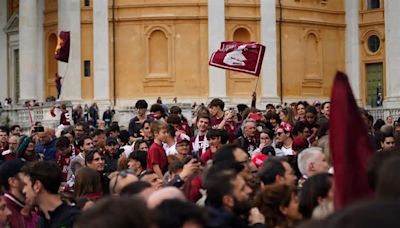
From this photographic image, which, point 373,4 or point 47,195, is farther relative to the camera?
point 373,4

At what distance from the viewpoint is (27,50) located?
5597 centimetres

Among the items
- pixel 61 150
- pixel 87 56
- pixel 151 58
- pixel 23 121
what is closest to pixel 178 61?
pixel 151 58

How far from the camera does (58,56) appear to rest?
51562 millimetres

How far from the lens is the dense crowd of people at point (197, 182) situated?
15.9ft

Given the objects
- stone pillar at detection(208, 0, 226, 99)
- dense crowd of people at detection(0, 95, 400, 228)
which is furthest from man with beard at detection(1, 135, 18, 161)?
stone pillar at detection(208, 0, 226, 99)

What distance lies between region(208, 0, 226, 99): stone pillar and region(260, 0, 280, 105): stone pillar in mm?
2277

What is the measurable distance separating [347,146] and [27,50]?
50835 millimetres

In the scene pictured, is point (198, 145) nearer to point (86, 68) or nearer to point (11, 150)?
point (11, 150)

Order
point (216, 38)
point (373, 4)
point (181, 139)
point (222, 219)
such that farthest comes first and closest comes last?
point (373, 4) → point (216, 38) → point (181, 139) → point (222, 219)

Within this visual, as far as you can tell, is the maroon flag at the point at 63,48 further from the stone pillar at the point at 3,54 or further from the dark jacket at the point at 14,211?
the dark jacket at the point at 14,211

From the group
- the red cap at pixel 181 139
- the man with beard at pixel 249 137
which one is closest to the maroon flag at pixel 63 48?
the man with beard at pixel 249 137

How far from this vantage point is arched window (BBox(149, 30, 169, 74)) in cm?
5475

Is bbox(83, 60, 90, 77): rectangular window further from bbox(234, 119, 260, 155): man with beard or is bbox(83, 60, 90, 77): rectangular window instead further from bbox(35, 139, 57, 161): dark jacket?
bbox(234, 119, 260, 155): man with beard

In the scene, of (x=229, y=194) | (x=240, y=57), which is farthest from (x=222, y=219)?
(x=240, y=57)
